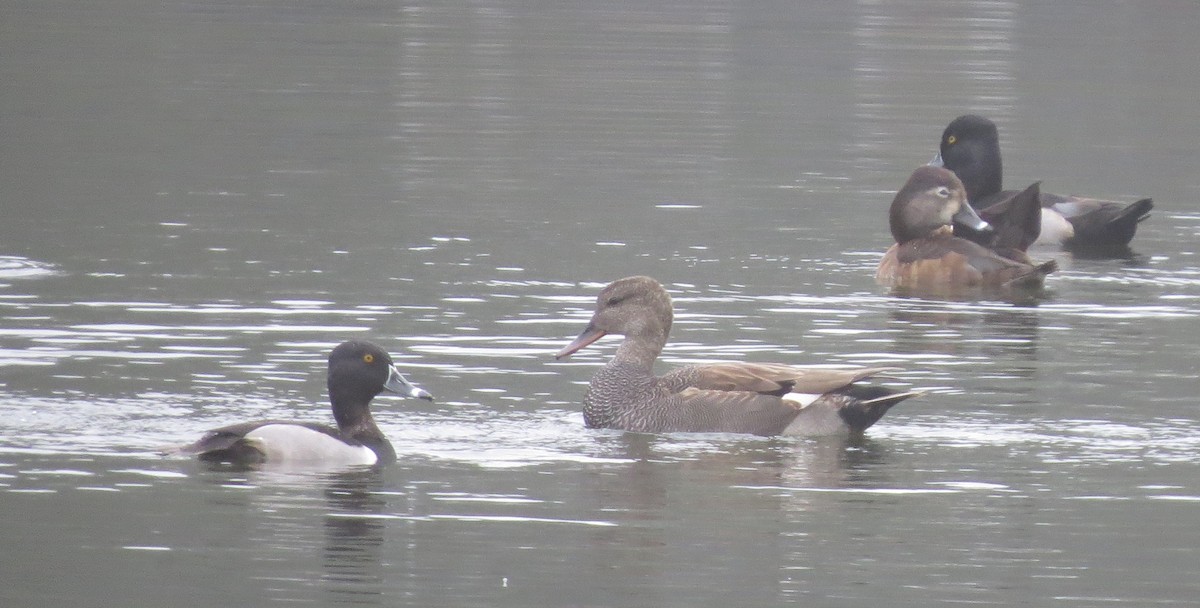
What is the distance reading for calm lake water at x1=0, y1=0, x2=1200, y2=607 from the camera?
993 centimetres

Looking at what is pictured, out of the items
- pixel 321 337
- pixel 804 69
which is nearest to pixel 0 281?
pixel 321 337

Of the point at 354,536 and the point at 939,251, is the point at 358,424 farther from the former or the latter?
the point at 939,251

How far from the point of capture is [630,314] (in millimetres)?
13070

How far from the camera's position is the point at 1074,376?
46.6 ft

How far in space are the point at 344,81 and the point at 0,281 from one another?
1941 cm

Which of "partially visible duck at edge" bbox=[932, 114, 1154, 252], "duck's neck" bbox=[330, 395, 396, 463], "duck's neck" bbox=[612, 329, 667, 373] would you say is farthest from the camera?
"partially visible duck at edge" bbox=[932, 114, 1154, 252]

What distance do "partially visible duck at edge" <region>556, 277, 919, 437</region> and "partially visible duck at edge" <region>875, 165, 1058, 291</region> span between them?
18.2ft

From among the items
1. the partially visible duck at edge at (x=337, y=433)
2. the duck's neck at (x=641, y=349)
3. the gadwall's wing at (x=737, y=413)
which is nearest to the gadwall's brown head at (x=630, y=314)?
the duck's neck at (x=641, y=349)

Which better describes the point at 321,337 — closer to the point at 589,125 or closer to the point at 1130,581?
the point at 1130,581

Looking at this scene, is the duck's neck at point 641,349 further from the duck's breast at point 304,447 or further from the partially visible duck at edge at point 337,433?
the duck's breast at point 304,447

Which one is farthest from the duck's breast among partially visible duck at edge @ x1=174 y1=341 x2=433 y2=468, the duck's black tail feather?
the duck's black tail feather

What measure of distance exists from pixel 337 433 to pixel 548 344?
3.59 metres

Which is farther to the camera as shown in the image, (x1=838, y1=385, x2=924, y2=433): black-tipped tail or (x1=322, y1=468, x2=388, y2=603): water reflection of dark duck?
(x1=838, y1=385, x2=924, y2=433): black-tipped tail

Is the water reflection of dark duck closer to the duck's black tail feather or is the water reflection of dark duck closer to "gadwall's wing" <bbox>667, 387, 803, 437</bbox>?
"gadwall's wing" <bbox>667, 387, 803, 437</bbox>
